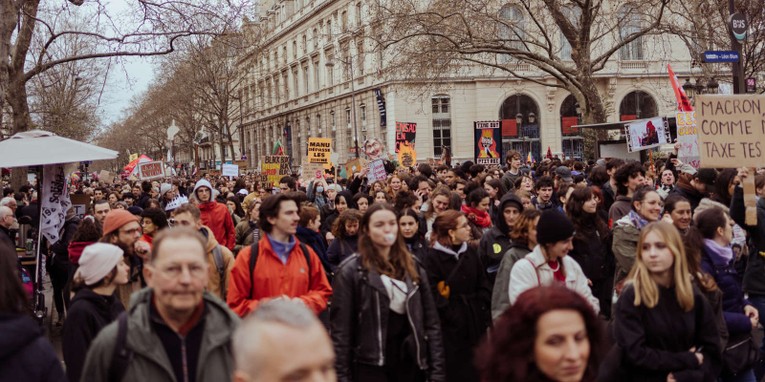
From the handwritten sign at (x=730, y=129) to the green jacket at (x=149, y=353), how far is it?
5.78 metres

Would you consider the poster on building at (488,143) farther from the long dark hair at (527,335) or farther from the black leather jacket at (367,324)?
the long dark hair at (527,335)

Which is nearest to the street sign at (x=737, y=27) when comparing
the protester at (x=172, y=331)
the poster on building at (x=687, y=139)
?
the poster on building at (x=687, y=139)

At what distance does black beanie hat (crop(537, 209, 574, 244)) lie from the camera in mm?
5090

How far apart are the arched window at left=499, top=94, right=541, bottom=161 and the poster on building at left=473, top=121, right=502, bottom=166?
86.4ft

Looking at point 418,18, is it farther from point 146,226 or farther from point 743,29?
point 146,226

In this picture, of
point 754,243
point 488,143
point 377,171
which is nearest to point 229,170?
point 488,143

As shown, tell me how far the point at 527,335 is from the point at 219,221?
752 centimetres

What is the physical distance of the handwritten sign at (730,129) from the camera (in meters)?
7.48

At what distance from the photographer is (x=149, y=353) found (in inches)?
122

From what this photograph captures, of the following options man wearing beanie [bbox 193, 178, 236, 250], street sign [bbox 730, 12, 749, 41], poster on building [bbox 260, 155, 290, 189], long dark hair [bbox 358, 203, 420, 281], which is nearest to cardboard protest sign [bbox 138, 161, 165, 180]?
poster on building [bbox 260, 155, 290, 189]

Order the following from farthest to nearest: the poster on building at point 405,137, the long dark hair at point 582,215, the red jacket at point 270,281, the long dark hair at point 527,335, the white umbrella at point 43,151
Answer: the poster on building at point 405,137 → the white umbrella at point 43,151 → the long dark hair at point 582,215 → the red jacket at point 270,281 → the long dark hair at point 527,335

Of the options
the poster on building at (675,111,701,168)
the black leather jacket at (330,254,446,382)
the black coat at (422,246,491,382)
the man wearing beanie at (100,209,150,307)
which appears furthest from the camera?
the poster on building at (675,111,701,168)

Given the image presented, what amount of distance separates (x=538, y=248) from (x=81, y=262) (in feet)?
9.06

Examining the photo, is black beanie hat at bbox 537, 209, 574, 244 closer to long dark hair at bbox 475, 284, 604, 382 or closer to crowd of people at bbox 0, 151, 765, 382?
crowd of people at bbox 0, 151, 765, 382
